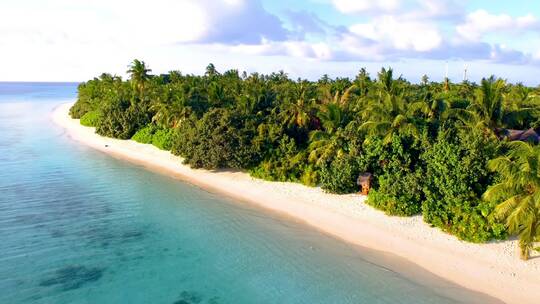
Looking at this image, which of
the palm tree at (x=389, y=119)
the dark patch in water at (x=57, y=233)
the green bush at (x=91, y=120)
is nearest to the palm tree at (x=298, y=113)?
the palm tree at (x=389, y=119)

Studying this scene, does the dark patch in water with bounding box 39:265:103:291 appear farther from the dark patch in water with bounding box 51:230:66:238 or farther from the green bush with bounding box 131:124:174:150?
the green bush with bounding box 131:124:174:150

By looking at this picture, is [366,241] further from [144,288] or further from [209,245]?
[144,288]

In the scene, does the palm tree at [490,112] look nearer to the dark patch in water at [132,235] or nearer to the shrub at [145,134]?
the dark patch in water at [132,235]

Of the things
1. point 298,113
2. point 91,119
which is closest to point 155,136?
point 298,113

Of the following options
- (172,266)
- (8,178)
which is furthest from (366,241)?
(8,178)

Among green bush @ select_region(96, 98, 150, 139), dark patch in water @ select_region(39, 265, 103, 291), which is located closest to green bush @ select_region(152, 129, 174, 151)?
green bush @ select_region(96, 98, 150, 139)

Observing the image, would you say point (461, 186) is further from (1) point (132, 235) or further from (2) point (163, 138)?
(2) point (163, 138)
